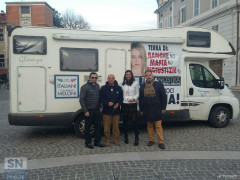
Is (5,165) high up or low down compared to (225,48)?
down

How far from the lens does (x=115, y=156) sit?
4.87 m

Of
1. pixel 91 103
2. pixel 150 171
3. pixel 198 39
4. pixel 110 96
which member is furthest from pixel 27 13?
pixel 150 171

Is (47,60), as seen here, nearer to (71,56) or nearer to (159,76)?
(71,56)

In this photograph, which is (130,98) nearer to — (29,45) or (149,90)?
(149,90)

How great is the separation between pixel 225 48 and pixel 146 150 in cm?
393

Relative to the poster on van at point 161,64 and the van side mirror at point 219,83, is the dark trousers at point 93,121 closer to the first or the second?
the poster on van at point 161,64

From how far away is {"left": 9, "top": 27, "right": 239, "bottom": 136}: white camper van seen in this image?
5.65 metres

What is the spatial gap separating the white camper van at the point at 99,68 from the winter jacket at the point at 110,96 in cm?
74

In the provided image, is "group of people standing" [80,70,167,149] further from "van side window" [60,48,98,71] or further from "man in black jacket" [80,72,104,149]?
"van side window" [60,48,98,71]

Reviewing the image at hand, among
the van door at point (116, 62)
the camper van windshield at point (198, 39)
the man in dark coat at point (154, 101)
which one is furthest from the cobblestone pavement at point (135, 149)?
the camper van windshield at point (198, 39)

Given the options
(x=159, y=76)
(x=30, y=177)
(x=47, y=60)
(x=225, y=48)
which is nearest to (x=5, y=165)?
(x=30, y=177)

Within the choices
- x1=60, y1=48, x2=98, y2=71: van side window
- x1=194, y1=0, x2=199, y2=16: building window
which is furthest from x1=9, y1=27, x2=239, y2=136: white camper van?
x1=194, y1=0, x2=199, y2=16: building window

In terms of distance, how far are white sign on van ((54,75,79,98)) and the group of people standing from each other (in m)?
0.70

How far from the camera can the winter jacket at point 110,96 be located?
5395 mm
